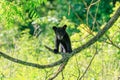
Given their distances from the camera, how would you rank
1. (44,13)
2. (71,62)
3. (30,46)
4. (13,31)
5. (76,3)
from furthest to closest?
(44,13), (76,3), (13,31), (30,46), (71,62)

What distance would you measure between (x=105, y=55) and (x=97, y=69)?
745mm

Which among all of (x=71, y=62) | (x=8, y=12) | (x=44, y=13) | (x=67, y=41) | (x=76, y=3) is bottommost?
(x=44, y=13)

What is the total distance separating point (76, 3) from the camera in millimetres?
15383

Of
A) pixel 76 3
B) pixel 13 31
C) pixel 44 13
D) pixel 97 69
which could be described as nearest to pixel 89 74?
pixel 97 69

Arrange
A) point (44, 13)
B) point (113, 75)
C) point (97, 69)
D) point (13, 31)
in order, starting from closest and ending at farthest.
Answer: point (113, 75) → point (97, 69) → point (13, 31) → point (44, 13)

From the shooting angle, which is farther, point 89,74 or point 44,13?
point 44,13

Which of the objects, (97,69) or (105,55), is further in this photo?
(105,55)

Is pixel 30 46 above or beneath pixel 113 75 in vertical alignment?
beneath

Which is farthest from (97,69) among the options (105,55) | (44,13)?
(44,13)

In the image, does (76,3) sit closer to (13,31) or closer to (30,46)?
(13,31)

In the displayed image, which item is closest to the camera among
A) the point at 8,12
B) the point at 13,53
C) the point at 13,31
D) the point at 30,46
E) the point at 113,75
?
A: the point at 8,12

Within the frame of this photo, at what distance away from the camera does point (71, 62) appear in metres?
8.11

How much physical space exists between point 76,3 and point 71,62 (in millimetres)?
7450

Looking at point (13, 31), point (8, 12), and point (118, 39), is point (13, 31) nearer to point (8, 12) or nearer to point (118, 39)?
point (118, 39)
